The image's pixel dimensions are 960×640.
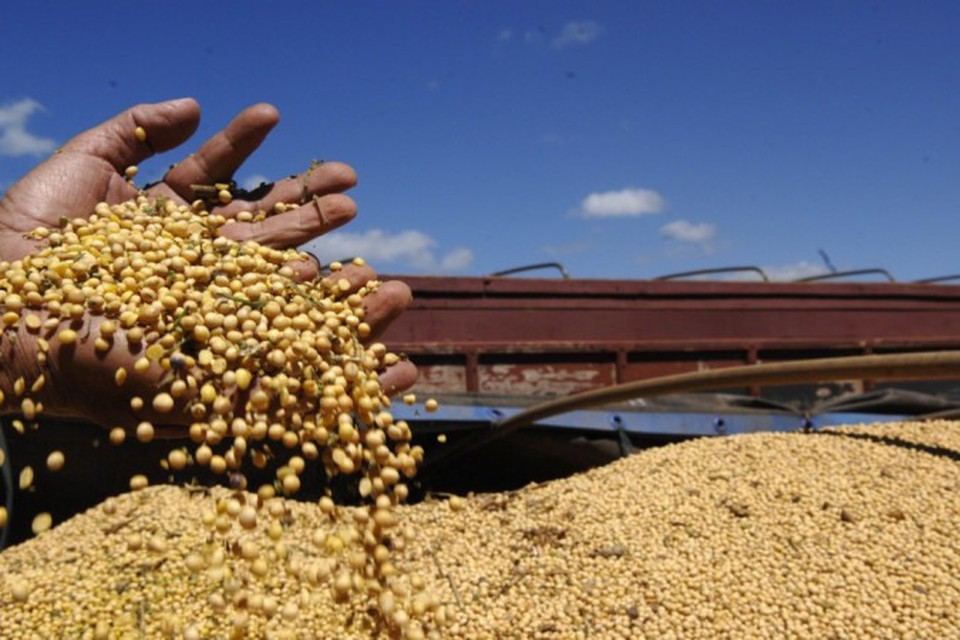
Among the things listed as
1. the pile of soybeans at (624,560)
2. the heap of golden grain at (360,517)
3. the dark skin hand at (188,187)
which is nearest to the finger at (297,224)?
the dark skin hand at (188,187)

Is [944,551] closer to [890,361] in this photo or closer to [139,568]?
[890,361]

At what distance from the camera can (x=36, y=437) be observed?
3.94 meters

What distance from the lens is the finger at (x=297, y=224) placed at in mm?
2486

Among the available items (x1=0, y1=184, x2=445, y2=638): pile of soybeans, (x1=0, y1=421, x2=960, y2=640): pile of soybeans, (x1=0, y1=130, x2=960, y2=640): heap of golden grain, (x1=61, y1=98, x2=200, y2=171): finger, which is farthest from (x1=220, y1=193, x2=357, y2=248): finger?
(x1=0, y1=421, x2=960, y2=640): pile of soybeans

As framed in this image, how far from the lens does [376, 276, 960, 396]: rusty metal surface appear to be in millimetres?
5355

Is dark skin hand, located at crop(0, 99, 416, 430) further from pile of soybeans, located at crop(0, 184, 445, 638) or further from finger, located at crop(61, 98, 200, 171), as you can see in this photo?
pile of soybeans, located at crop(0, 184, 445, 638)

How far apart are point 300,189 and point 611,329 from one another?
3612 mm

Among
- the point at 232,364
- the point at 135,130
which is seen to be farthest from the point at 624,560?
the point at 135,130

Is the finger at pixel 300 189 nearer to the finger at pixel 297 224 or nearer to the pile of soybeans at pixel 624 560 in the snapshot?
the finger at pixel 297 224

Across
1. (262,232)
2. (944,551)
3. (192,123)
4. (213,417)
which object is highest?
(192,123)

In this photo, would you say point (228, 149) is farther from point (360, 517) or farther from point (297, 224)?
point (360, 517)

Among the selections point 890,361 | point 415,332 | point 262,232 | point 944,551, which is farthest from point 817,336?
point 262,232

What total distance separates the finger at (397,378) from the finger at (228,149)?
865mm

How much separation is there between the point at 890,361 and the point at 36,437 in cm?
363
